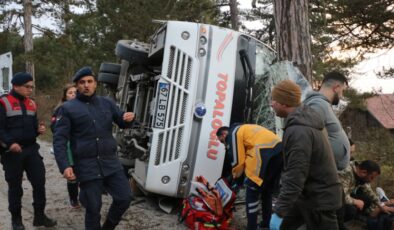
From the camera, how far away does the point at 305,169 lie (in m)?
2.71

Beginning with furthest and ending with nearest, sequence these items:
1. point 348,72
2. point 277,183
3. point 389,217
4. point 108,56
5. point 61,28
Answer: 1. point 61,28
2. point 108,56
3. point 348,72
4. point 277,183
5. point 389,217

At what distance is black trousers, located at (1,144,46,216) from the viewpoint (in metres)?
4.39

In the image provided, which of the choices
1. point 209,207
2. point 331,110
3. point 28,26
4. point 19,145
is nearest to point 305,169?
point 331,110

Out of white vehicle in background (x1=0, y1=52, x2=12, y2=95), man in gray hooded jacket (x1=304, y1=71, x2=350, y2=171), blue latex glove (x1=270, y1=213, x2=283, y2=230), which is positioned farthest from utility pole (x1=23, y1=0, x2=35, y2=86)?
blue latex glove (x1=270, y1=213, x2=283, y2=230)

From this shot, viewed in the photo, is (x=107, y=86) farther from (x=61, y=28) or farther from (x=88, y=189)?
(x=61, y=28)

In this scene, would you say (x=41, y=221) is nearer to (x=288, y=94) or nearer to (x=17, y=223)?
(x=17, y=223)

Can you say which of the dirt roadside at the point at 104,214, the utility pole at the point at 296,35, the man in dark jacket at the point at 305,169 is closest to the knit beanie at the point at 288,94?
the man in dark jacket at the point at 305,169

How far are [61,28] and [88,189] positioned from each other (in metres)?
17.9

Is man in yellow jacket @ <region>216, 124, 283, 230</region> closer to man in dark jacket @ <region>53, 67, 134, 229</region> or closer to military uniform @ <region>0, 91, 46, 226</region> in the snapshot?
man in dark jacket @ <region>53, 67, 134, 229</region>

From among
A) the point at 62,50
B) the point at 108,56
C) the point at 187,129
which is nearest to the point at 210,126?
the point at 187,129

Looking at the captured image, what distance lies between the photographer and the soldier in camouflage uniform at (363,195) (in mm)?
4355

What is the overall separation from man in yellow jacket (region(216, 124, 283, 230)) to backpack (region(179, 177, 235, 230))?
0.23m

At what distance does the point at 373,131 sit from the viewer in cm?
899

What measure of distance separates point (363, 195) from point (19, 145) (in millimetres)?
3642
